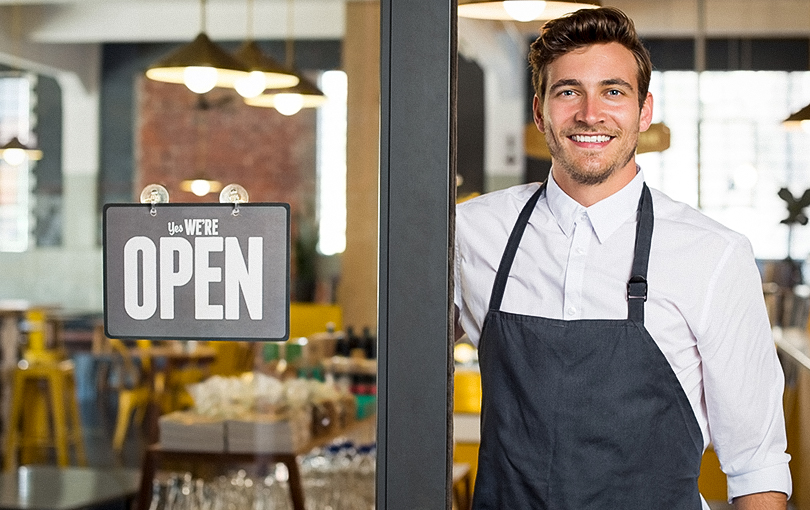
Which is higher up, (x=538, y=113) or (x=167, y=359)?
(x=538, y=113)

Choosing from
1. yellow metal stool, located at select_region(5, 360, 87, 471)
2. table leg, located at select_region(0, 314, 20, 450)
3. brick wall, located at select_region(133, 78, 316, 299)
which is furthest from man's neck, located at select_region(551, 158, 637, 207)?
table leg, located at select_region(0, 314, 20, 450)

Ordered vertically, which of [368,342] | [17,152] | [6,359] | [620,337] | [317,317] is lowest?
[6,359]

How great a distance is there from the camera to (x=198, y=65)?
9.45 ft

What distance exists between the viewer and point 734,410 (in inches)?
45.0

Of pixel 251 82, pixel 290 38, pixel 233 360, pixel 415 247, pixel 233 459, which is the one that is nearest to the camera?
pixel 415 247

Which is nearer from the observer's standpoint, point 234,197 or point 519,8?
point 234,197

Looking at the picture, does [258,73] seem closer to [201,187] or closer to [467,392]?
[201,187]

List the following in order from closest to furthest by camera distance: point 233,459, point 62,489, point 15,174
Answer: point 233,459, point 62,489, point 15,174

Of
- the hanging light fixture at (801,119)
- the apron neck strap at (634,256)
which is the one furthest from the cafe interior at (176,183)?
the apron neck strap at (634,256)

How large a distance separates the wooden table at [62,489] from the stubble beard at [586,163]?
8.93 feet

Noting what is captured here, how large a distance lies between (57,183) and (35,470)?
209cm

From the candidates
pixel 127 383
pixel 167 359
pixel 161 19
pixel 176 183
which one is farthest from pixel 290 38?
pixel 127 383

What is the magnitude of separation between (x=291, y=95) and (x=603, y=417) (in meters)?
3.35

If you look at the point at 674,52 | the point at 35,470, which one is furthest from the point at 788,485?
the point at 35,470
